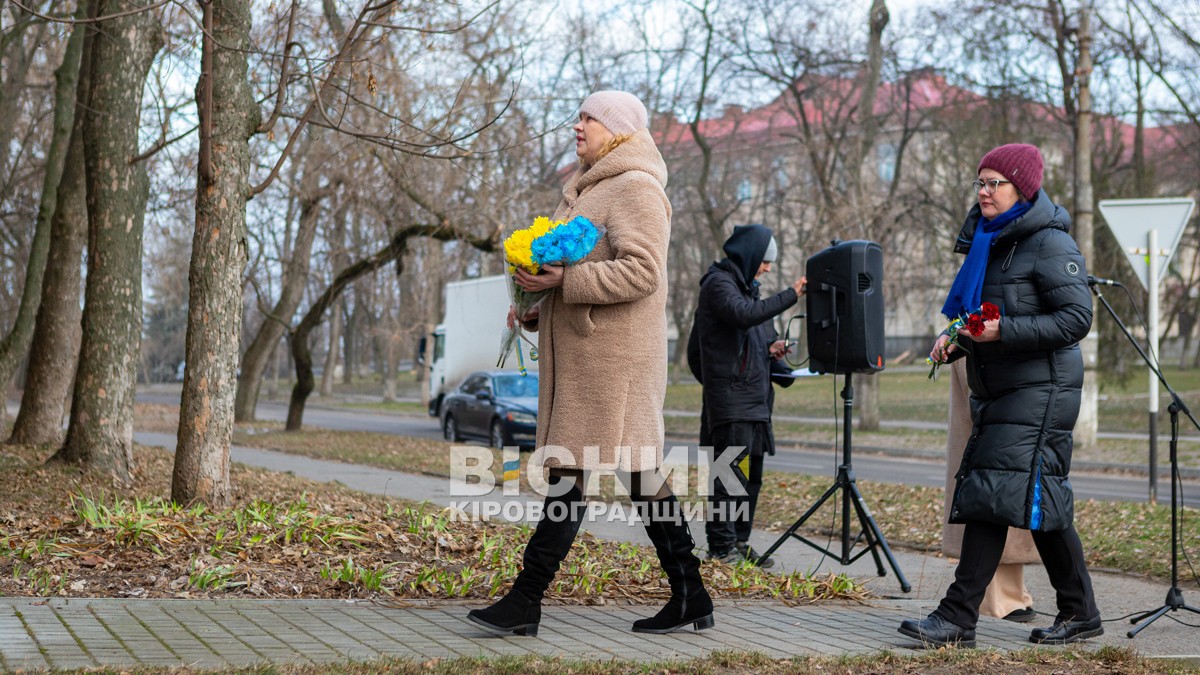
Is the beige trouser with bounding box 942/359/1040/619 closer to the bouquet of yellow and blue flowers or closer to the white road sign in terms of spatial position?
the bouquet of yellow and blue flowers

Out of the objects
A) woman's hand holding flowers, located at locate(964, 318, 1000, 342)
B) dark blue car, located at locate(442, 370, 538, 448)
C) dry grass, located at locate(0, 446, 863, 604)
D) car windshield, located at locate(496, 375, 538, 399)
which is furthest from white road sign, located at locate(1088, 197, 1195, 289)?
car windshield, located at locate(496, 375, 538, 399)

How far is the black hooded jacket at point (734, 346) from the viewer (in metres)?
7.58

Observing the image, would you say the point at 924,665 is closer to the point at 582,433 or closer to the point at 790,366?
the point at 582,433

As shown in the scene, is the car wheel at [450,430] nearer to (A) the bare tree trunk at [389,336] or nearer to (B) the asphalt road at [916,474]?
(B) the asphalt road at [916,474]

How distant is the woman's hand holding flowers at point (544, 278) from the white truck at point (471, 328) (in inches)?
923

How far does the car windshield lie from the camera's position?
23.3m

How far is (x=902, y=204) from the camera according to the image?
28.1m

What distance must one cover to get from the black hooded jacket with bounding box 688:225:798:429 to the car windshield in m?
15.6

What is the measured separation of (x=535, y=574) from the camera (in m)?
5.03

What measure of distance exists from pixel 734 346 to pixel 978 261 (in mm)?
2284

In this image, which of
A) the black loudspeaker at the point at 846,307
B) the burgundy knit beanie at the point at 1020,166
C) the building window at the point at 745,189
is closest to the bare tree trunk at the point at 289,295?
the black loudspeaker at the point at 846,307

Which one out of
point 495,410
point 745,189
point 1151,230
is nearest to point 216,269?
point 1151,230

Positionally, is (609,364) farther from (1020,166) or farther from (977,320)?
(1020,166)

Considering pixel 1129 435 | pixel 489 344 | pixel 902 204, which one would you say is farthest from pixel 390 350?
pixel 1129 435
